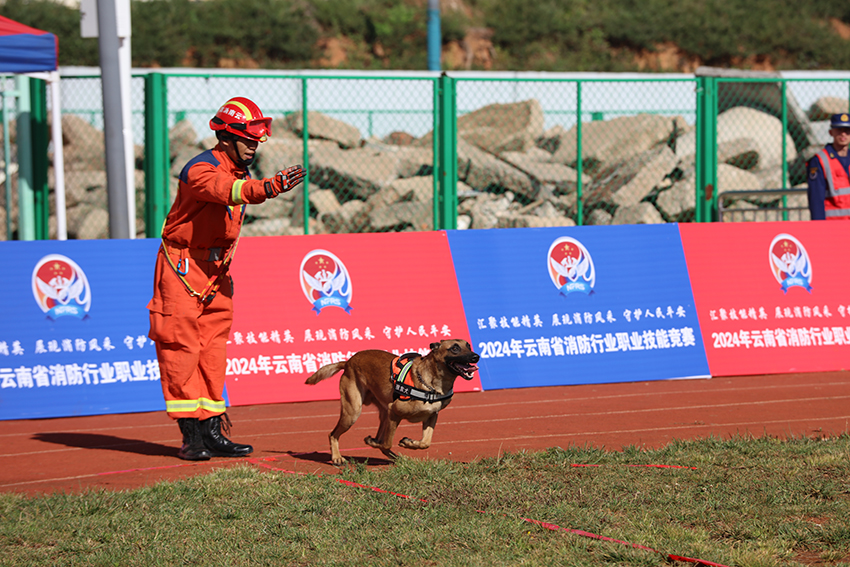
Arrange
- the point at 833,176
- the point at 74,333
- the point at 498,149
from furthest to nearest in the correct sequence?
the point at 498,149 → the point at 833,176 → the point at 74,333

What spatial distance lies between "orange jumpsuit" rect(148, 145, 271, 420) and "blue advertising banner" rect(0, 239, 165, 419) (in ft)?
6.50

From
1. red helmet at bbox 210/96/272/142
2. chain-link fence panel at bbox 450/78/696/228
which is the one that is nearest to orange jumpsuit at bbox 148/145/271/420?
red helmet at bbox 210/96/272/142

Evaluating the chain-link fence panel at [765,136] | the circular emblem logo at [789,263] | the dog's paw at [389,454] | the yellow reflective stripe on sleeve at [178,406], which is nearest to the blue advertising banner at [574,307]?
the circular emblem logo at [789,263]

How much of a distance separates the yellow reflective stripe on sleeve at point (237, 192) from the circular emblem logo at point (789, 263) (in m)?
6.51

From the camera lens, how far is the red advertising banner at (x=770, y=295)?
399 inches

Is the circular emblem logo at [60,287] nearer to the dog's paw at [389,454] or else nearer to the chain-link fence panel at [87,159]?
the dog's paw at [389,454]

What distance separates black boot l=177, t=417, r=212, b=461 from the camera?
22.6ft

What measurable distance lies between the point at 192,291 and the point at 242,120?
49.7 inches

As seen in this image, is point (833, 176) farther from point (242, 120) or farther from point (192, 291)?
point (192, 291)

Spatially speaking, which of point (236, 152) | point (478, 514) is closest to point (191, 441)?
point (236, 152)

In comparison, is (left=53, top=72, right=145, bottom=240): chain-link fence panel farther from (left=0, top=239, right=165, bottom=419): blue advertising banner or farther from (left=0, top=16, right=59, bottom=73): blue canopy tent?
(left=0, top=239, right=165, bottom=419): blue advertising banner

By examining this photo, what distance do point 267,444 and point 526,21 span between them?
29.9 m

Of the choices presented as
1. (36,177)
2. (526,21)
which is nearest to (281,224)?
(36,177)

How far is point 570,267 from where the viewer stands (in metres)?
9.96
